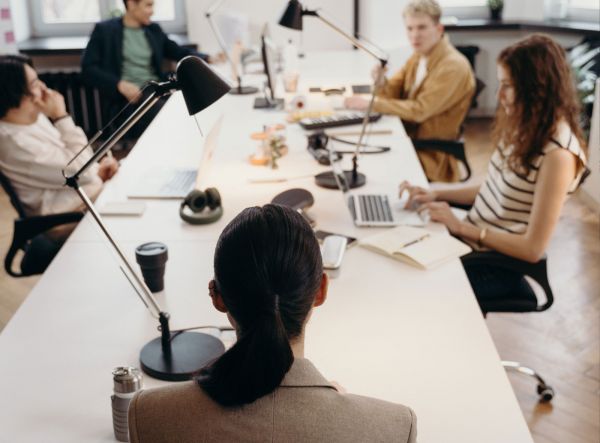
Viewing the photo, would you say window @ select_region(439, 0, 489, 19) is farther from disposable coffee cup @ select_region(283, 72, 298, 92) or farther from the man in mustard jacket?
the man in mustard jacket

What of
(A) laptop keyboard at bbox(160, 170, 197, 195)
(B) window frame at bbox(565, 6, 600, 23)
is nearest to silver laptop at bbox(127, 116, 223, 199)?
(A) laptop keyboard at bbox(160, 170, 197, 195)

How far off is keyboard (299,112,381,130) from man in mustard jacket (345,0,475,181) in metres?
0.11

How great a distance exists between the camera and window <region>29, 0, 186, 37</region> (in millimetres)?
6102

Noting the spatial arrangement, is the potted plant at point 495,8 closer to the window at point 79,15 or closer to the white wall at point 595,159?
the white wall at point 595,159

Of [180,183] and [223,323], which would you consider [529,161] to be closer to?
[223,323]

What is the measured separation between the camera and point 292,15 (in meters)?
3.22

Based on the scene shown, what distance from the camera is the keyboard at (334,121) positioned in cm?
372

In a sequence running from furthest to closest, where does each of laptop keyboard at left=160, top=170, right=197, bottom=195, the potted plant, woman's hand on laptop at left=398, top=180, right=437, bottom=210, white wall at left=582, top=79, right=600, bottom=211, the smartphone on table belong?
the potted plant < white wall at left=582, top=79, right=600, bottom=211 < laptop keyboard at left=160, top=170, right=197, bottom=195 < woman's hand on laptop at left=398, top=180, right=437, bottom=210 < the smartphone on table

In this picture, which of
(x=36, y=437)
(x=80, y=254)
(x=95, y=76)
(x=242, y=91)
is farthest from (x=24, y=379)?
(x=95, y=76)

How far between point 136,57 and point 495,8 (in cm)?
287

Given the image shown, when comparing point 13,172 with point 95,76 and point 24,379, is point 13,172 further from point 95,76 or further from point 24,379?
point 95,76

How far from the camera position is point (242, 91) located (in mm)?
4566

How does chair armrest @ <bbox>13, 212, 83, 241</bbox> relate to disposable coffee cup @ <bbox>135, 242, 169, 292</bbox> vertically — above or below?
below

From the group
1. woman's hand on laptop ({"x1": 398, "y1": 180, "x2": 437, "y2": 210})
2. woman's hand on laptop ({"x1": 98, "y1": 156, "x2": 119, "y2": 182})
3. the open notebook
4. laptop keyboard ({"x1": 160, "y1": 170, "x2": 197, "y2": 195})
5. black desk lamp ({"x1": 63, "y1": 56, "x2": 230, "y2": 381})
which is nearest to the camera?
black desk lamp ({"x1": 63, "y1": 56, "x2": 230, "y2": 381})
